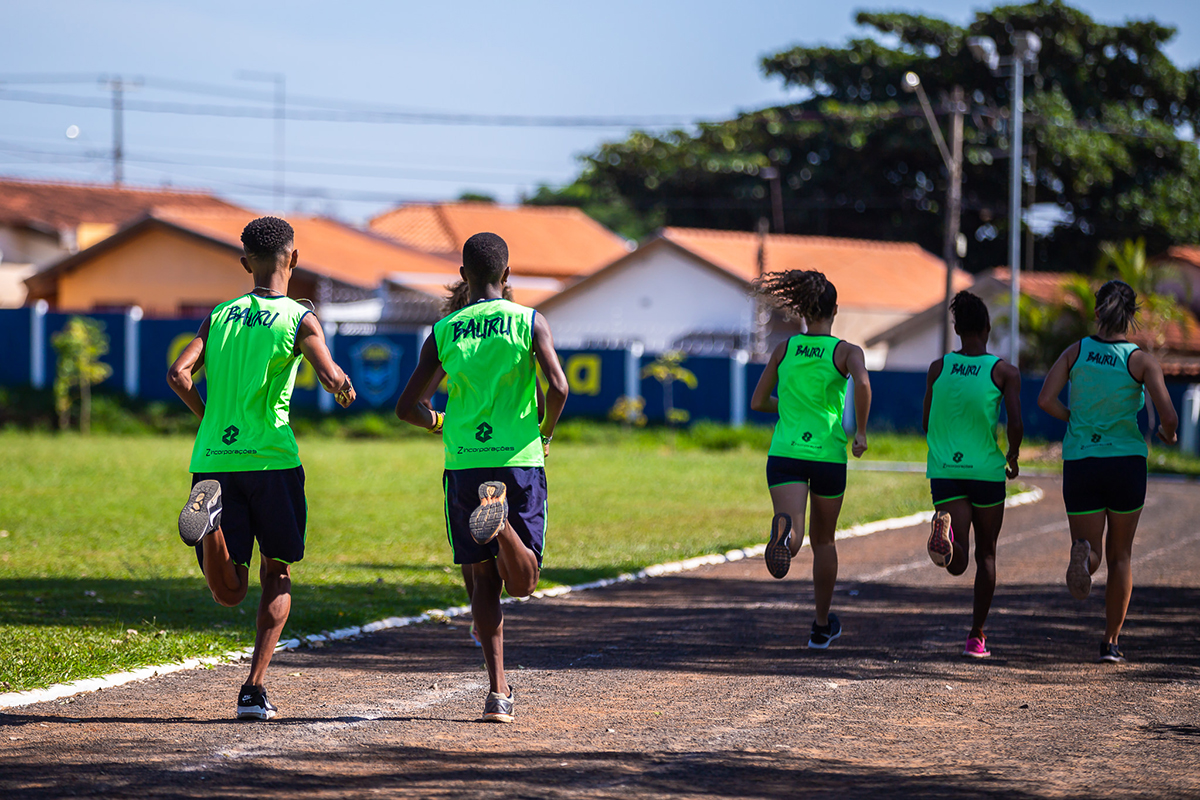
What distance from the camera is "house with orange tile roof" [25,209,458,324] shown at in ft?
122

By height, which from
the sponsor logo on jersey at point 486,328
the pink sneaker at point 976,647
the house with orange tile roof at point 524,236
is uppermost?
the house with orange tile roof at point 524,236

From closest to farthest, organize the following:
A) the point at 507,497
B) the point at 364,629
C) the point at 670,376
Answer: the point at 507,497, the point at 364,629, the point at 670,376

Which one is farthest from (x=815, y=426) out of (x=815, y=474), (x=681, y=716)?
(x=681, y=716)

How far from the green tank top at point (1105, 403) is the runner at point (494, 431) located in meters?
3.24

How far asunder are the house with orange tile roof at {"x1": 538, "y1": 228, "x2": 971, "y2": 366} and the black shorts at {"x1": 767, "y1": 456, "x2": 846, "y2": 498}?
32.2 meters

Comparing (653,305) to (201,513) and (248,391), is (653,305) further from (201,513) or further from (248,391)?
(201,513)

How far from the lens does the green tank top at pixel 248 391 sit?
18.6 feet

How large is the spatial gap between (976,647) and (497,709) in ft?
10.1

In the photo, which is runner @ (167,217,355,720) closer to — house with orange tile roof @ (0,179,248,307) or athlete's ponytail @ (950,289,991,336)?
athlete's ponytail @ (950,289,991,336)

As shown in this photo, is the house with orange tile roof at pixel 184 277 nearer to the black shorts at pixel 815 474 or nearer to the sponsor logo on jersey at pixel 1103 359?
the black shorts at pixel 815 474

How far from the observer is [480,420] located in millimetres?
5664

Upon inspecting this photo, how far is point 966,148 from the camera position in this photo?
47469mm

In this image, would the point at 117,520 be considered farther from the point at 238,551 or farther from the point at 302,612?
the point at 238,551

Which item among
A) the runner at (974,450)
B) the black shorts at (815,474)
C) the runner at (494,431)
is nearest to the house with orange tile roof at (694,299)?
the runner at (974,450)
